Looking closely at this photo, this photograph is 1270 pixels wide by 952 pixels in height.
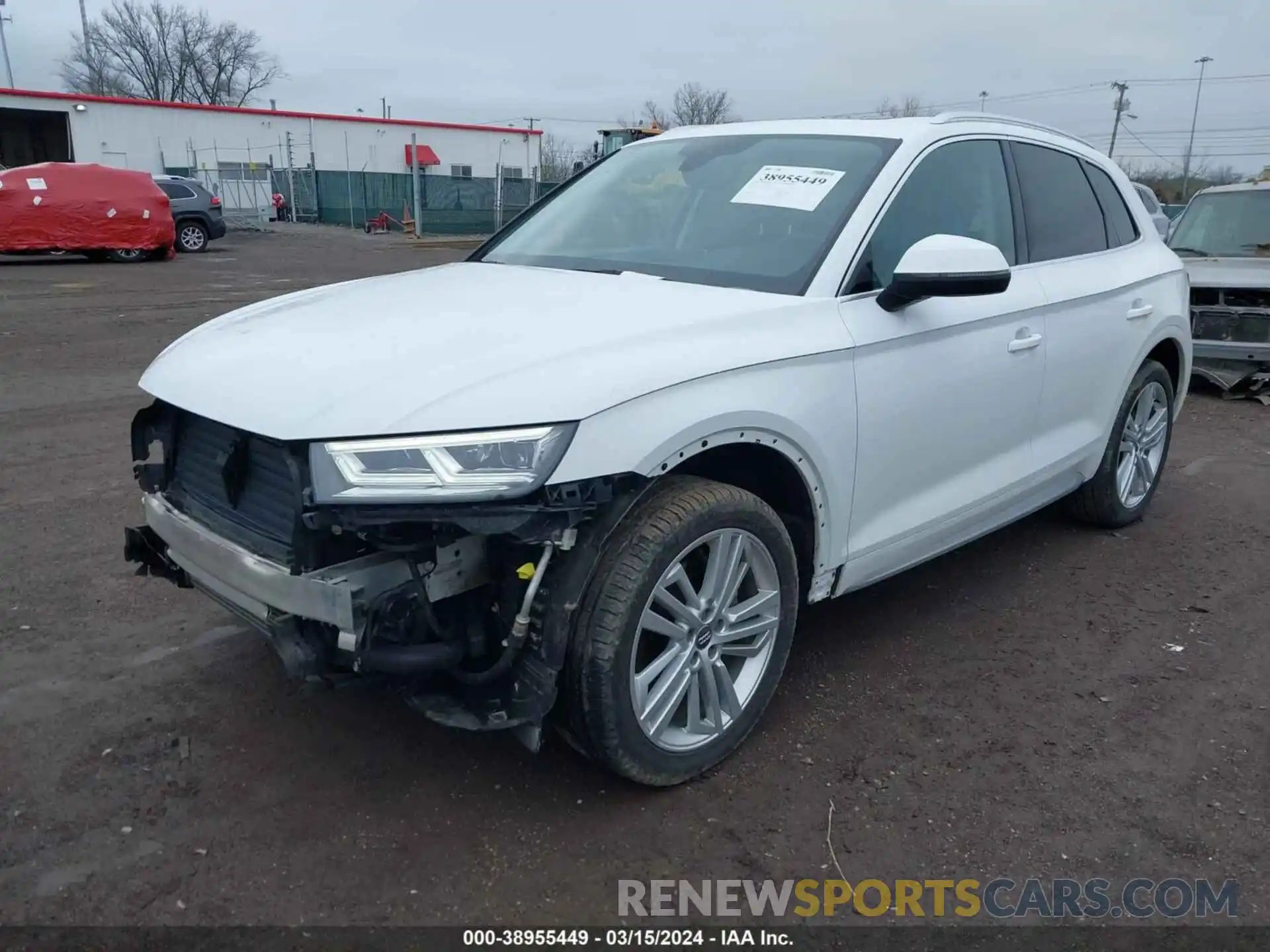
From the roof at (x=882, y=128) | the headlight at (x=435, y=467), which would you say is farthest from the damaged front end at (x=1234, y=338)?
the headlight at (x=435, y=467)

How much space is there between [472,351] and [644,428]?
490 millimetres

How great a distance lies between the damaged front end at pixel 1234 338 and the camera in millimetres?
8242

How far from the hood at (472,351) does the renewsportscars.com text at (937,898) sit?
1.20m

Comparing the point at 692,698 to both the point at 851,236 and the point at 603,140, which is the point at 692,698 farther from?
the point at 603,140

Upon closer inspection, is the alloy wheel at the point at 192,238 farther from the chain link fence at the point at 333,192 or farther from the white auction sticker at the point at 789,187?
the white auction sticker at the point at 789,187

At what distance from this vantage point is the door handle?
148 inches

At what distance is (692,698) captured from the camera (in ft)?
A: 9.59

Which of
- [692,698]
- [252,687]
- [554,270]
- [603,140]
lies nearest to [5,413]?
[252,687]

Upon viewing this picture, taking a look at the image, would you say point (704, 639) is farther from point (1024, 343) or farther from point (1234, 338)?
point (1234, 338)

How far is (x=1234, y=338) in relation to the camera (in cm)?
840

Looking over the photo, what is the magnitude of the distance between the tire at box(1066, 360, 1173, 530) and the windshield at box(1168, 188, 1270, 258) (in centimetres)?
439

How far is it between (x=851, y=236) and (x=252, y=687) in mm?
2448

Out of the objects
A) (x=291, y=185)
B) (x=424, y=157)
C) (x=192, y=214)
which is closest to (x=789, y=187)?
(x=192, y=214)

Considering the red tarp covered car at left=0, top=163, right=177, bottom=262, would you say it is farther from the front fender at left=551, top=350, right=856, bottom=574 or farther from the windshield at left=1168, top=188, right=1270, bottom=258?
the front fender at left=551, top=350, right=856, bottom=574
